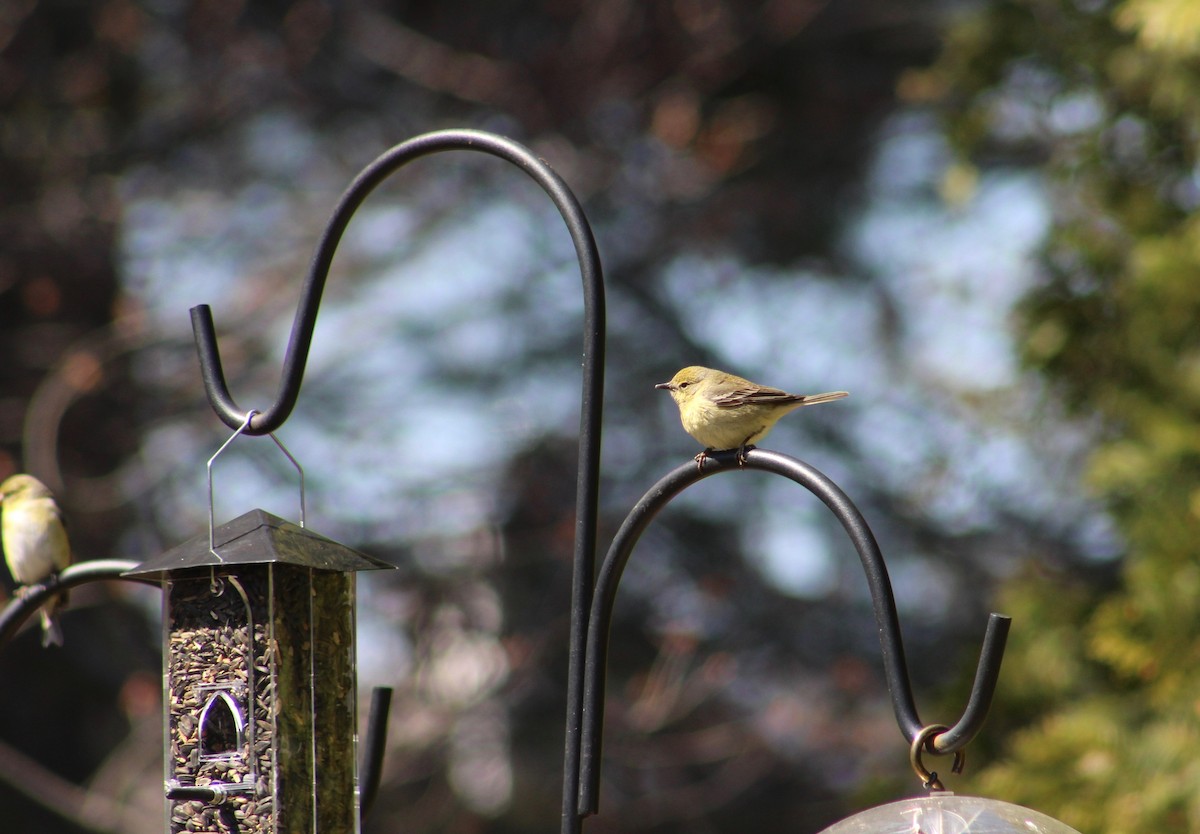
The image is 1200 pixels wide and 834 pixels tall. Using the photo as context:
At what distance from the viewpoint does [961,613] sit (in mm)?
6707

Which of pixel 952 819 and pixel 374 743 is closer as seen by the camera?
pixel 952 819

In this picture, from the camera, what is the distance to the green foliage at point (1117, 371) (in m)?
3.21

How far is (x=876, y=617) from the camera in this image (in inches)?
67.9

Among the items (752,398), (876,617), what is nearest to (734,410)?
(752,398)

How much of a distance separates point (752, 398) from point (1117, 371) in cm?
192

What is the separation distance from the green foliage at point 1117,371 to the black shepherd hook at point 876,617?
1.78m

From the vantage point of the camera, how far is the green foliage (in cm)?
321

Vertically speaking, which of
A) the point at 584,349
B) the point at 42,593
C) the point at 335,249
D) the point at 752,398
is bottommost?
the point at 42,593

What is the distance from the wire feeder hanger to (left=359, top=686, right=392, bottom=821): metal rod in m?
0.52

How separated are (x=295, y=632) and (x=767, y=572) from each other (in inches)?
189

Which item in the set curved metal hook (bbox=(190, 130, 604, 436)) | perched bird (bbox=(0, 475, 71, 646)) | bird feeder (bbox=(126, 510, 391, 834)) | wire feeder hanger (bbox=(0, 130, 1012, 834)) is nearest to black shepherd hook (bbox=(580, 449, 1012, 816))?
wire feeder hanger (bbox=(0, 130, 1012, 834))

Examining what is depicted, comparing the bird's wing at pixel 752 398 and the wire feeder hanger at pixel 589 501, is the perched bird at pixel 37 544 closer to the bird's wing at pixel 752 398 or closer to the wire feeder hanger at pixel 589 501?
the wire feeder hanger at pixel 589 501

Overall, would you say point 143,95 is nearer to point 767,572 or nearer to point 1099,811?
point 767,572

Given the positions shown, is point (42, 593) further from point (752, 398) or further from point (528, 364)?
point (528, 364)
